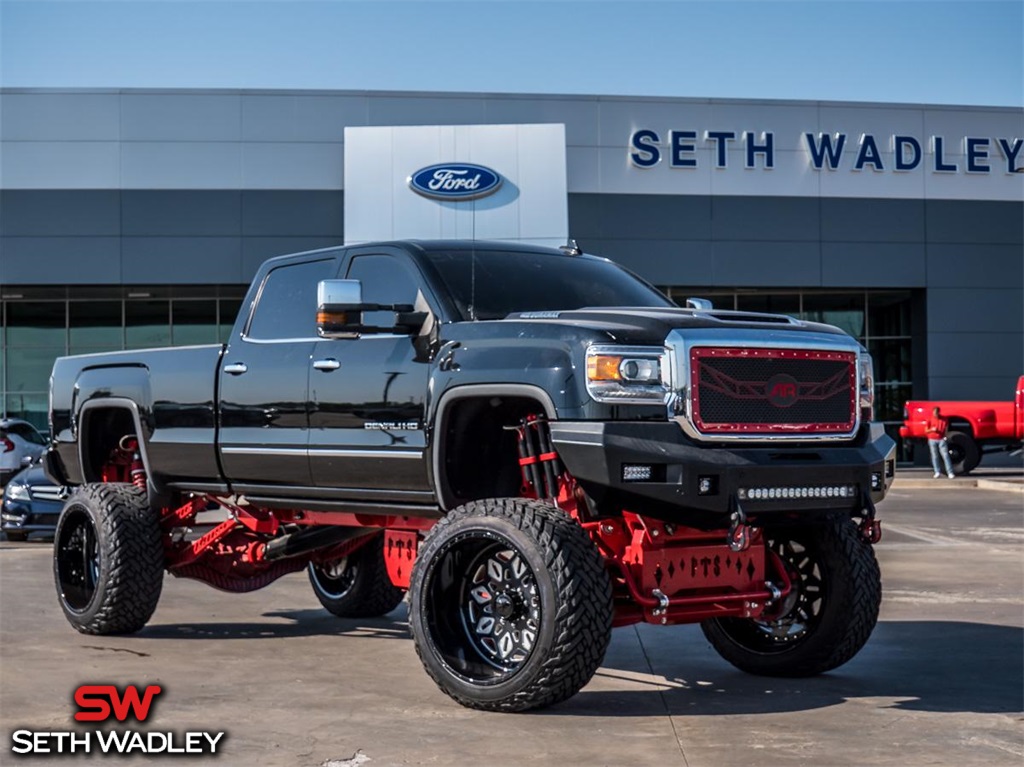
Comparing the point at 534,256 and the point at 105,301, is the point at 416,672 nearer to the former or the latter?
the point at 534,256

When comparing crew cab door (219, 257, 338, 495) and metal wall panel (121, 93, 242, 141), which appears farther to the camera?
metal wall panel (121, 93, 242, 141)

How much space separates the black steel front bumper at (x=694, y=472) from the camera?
20.5 ft

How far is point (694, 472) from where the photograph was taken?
6.29 m

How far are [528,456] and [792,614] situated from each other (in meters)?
1.83

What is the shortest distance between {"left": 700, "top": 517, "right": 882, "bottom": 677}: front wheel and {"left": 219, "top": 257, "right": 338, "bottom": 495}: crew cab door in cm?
247

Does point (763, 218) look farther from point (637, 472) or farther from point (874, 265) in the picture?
point (637, 472)

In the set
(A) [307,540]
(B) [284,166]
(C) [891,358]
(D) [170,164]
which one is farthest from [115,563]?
(C) [891,358]

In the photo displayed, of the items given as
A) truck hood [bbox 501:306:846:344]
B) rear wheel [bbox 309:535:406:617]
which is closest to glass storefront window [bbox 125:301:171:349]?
rear wheel [bbox 309:535:406:617]

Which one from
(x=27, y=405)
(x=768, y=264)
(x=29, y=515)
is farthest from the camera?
(x=27, y=405)

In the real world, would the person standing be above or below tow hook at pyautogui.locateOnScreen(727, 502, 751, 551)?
below

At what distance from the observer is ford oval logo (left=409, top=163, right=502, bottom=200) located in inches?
1320

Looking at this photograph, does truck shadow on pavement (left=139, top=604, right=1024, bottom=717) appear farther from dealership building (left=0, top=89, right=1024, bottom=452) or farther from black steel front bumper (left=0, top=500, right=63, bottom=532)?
dealership building (left=0, top=89, right=1024, bottom=452)

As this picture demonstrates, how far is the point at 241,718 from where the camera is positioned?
21.2ft

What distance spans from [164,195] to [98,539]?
26.3 meters
